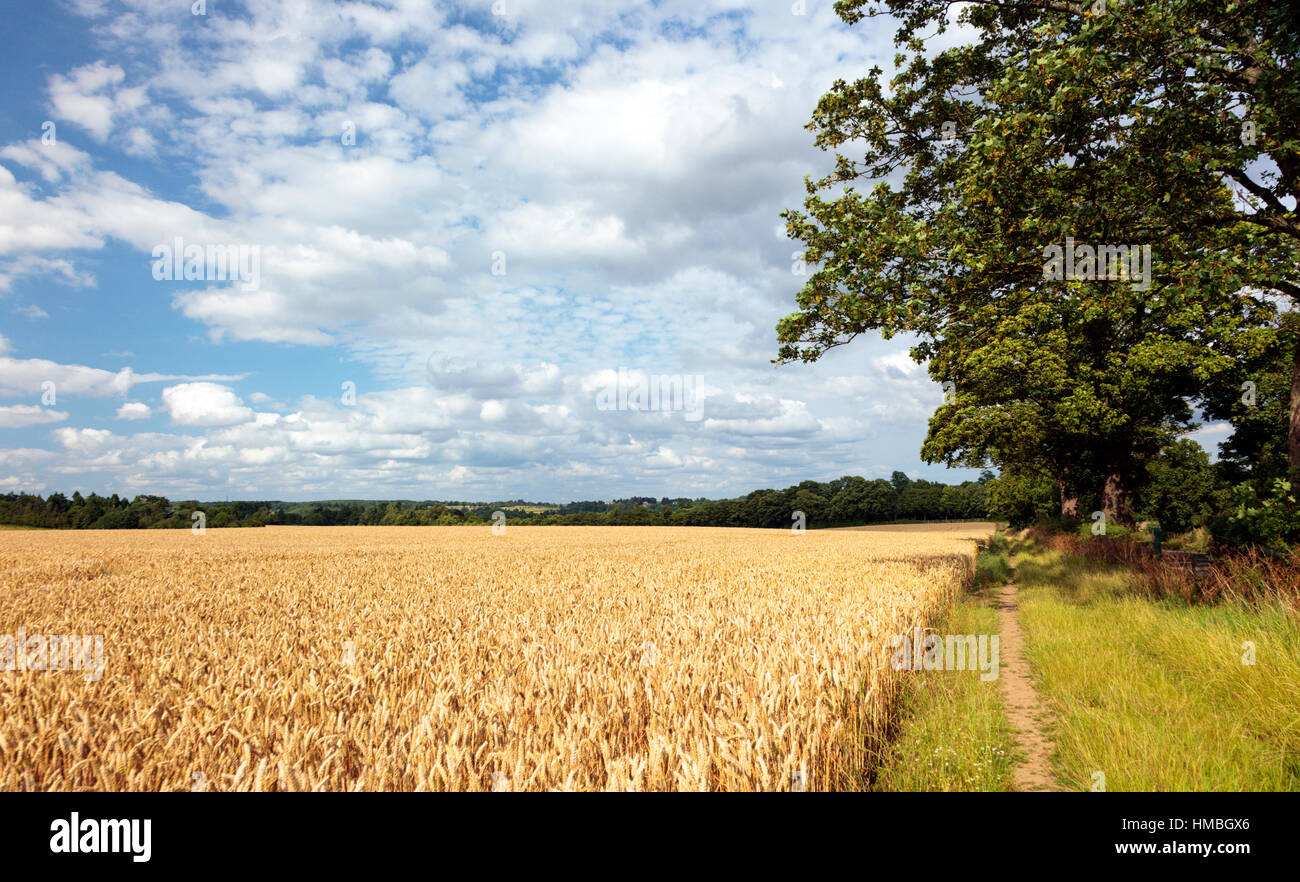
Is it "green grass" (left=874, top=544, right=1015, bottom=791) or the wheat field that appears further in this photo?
"green grass" (left=874, top=544, right=1015, bottom=791)

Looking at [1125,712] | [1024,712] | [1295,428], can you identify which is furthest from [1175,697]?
[1295,428]

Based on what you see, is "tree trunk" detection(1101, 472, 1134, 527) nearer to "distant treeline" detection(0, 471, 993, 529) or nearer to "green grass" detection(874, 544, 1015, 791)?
"green grass" detection(874, 544, 1015, 791)

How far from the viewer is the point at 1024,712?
7352mm

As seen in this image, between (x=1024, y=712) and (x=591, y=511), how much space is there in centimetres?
10492

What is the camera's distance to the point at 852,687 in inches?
219

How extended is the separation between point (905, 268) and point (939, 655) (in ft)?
34.5

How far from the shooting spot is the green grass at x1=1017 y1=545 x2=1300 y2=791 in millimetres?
4551

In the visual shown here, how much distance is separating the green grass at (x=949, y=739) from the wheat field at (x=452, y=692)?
1.06ft

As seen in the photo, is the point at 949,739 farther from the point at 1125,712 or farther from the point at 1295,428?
the point at 1295,428

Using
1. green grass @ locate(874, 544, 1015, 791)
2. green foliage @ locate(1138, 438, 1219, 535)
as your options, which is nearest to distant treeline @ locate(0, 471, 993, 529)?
green foliage @ locate(1138, 438, 1219, 535)

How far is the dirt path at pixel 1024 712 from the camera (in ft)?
17.8

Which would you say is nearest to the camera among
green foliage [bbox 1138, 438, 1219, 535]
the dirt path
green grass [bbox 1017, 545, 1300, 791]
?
green grass [bbox 1017, 545, 1300, 791]

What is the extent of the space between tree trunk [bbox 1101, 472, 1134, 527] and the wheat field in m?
23.5
